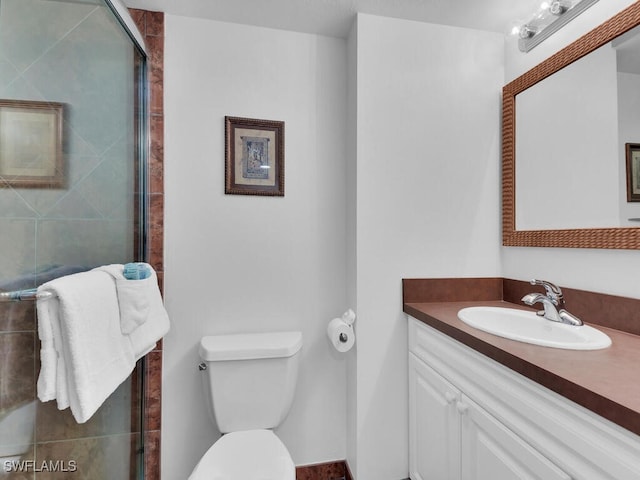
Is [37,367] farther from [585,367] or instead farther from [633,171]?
[633,171]

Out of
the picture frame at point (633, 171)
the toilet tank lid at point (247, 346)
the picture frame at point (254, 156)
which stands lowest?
the toilet tank lid at point (247, 346)

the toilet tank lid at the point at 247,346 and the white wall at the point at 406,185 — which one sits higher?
the white wall at the point at 406,185

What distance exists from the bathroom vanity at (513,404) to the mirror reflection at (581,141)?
43 cm

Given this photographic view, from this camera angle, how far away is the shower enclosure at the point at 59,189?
80 centimetres

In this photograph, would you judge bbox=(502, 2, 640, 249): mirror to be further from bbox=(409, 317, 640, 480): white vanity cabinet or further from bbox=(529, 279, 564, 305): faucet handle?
bbox=(409, 317, 640, 480): white vanity cabinet

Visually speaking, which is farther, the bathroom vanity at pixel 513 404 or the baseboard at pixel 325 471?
the baseboard at pixel 325 471

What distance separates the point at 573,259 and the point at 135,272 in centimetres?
167

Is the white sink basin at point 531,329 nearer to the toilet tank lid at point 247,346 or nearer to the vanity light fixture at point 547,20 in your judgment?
the toilet tank lid at point 247,346

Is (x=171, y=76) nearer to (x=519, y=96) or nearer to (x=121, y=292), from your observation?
(x=121, y=292)

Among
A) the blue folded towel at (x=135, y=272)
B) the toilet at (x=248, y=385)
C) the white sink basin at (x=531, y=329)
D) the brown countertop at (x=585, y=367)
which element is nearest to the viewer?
the brown countertop at (x=585, y=367)

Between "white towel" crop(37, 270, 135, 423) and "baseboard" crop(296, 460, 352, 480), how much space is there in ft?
3.71

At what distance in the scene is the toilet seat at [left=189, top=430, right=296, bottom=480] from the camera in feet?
3.62

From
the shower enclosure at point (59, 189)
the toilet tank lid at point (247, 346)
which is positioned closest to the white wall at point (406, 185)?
the toilet tank lid at point (247, 346)

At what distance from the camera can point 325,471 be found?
1.63m
